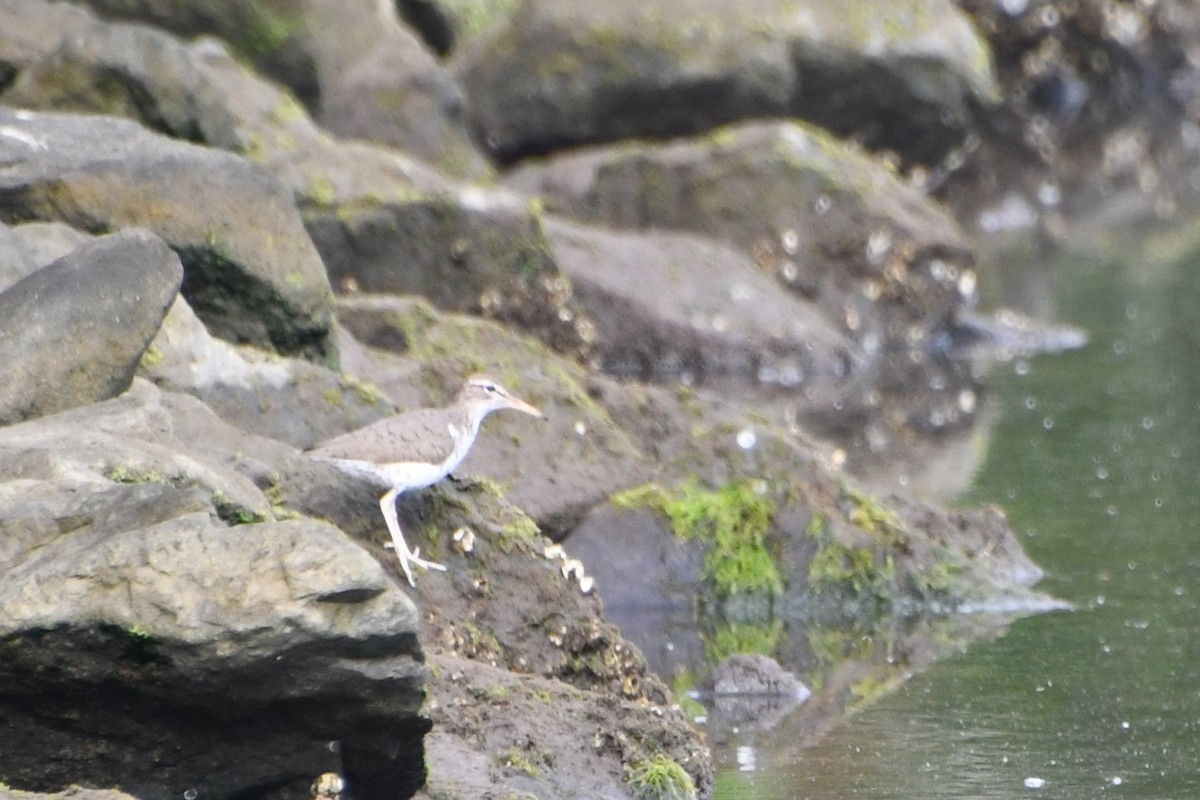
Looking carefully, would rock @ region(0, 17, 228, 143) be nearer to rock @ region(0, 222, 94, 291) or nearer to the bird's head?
rock @ region(0, 222, 94, 291)

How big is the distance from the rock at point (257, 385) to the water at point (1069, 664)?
2140 millimetres

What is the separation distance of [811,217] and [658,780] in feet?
41.0

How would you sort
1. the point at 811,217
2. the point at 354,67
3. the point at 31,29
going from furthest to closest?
the point at 354,67 → the point at 811,217 → the point at 31,29

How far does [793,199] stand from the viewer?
1923 centimetres

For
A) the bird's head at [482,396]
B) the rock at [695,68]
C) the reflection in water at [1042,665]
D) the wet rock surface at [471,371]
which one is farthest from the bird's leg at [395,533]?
the rock at [695,68]

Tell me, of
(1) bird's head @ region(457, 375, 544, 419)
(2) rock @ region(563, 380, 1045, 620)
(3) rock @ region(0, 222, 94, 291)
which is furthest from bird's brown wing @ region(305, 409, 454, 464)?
(2) rock @ region(563, 380, 1045, 620)

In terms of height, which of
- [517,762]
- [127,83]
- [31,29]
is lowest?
[517,762]

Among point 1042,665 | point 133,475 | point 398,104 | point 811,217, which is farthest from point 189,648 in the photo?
point 398,104

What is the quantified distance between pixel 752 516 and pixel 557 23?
12449mm

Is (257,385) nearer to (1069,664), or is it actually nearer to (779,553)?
(779,553)

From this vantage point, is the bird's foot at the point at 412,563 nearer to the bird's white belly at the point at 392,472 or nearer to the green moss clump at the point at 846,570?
the bird's white belly at the point at 392,472

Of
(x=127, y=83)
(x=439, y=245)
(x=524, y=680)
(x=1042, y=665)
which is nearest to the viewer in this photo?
(x=524, y=680)

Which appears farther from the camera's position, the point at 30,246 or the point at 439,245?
the point at 439,245

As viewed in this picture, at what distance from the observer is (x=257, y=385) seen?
8977 mm
